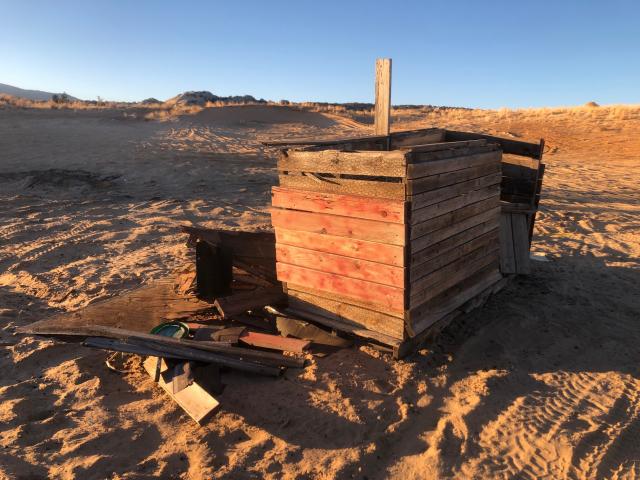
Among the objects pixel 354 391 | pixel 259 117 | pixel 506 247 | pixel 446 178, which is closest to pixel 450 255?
pixel 446 178

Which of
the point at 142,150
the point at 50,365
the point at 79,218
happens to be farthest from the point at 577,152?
the point at 50,365

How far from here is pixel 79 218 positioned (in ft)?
31.3

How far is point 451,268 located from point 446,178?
3.00ft

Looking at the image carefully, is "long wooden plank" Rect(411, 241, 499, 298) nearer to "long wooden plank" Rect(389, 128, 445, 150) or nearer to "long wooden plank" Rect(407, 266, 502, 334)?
"long wooden plank" Rect(407, 266, 502, 334)

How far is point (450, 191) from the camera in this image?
4.50 meters

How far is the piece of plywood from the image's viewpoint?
3.41 m

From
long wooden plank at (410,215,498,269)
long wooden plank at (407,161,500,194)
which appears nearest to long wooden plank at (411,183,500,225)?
long wooden plank at (407,161,500,194)

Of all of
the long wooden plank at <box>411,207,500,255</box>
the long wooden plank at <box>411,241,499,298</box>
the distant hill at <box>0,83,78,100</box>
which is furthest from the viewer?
the distant hill at <box>0,83,78,100</box>

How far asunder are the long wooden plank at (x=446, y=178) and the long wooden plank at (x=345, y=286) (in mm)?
849

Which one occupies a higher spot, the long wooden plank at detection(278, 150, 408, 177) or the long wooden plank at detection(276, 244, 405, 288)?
the long wooden plank at detection(278, 150, 408, 177)

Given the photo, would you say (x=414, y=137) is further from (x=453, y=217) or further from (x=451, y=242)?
(x=451, y=242)

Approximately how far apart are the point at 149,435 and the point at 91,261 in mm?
4477

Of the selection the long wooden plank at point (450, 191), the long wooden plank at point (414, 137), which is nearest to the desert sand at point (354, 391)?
the long wooden plank at point (450, 191)

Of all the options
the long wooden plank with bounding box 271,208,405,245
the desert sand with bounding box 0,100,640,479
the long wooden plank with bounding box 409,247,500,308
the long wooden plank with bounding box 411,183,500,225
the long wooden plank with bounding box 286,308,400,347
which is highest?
the long wooden plank with bounding box 411,183,500,225
